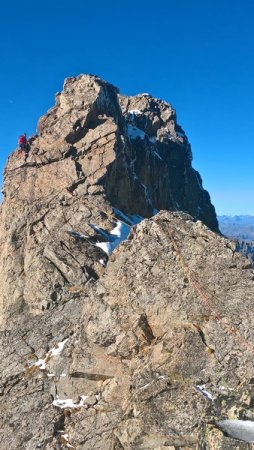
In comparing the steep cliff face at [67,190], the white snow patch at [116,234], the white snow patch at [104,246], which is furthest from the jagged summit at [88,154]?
the white snow patch at [104,246]

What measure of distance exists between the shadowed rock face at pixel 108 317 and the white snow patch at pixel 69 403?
9 centimetres

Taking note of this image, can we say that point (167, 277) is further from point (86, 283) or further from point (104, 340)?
point (86, 283)

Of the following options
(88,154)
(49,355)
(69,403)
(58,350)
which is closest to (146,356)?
(69,403)

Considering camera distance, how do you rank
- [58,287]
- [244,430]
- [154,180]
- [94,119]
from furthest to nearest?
[154,180] → [94,119] → [58,287] → [244,430]

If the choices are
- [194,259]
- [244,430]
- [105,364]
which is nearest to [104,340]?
[105,364]

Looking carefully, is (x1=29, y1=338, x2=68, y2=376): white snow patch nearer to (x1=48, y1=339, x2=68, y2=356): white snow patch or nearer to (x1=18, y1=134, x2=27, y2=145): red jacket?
(x1=48, y1=339, x2=68, y2=356): white snow patch

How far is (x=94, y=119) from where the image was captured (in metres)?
64.5

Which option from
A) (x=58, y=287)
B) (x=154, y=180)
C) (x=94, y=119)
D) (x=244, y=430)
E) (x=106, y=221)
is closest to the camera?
(x=244, y=430)

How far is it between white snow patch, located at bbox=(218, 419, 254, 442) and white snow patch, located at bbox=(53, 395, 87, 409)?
13.7 metres

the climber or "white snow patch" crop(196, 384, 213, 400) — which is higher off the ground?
the climber

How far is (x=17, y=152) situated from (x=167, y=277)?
126 feet

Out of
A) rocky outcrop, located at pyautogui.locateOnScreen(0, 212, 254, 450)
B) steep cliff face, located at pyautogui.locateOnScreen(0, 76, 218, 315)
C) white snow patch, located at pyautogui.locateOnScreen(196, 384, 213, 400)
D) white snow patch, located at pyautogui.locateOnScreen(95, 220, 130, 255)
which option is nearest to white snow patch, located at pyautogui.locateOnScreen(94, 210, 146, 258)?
white snow patch, located at pyautogui.locateOnScreen(95, 220, 130, 255)

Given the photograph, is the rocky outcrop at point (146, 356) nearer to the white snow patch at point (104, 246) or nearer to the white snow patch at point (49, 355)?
the white snow patch at point (49, 355)

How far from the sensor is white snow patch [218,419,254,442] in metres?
19.7
